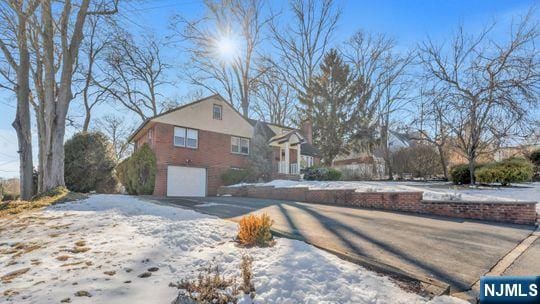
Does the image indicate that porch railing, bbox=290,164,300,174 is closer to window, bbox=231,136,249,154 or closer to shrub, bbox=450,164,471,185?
window, bbox=231,136,249,154

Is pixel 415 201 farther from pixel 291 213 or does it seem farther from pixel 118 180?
pixel 118 180

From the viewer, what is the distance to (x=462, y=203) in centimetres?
845

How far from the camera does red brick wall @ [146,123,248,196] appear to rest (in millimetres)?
17266

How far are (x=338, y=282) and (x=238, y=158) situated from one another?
18002mm

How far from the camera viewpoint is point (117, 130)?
34094 millimetres

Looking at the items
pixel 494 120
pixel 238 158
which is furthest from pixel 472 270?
pixel 238 158

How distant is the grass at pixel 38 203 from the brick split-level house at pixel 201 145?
21.5 feet

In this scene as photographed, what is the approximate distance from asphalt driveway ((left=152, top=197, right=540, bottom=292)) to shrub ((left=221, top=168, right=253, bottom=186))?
36.4 feet

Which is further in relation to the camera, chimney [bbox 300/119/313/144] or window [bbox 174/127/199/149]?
chimney [bbox 300/119/313/144]

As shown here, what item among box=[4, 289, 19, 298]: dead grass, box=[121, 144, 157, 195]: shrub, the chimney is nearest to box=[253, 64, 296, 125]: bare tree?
the chimney

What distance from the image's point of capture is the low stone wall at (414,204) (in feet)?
25.3

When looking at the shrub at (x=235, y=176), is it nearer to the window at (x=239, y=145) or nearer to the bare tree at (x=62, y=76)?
the window at (x=239, y=145)

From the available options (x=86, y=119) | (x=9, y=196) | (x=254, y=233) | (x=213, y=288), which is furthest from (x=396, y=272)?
(x=86, y=119)

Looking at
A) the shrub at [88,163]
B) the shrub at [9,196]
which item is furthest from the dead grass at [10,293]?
the shrub at [9,196]
